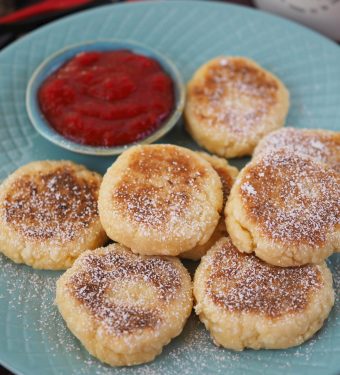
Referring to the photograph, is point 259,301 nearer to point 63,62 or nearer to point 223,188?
point 223,188

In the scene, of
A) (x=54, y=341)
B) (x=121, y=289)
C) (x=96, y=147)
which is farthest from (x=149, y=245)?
(x=96, y=147)

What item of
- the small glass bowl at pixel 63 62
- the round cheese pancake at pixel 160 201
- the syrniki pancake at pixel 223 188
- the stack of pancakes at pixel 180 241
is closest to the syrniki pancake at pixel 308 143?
the stack of pancakes at pixel 180 241

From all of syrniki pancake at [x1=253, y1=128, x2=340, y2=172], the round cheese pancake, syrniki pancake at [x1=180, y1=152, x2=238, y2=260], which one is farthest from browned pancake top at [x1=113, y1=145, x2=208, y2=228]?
syrniki pancake at [x1=253, y1=128, x2=340, y2=172]

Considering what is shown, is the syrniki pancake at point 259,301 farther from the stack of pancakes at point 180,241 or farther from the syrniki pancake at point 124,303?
the syrniki pancake at point 124,303

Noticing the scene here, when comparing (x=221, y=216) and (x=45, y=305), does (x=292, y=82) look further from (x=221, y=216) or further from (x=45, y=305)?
(x=45, y=305)

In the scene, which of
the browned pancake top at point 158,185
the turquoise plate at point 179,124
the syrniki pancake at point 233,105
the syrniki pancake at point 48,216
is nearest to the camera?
the turquoise plate at point 179,124
